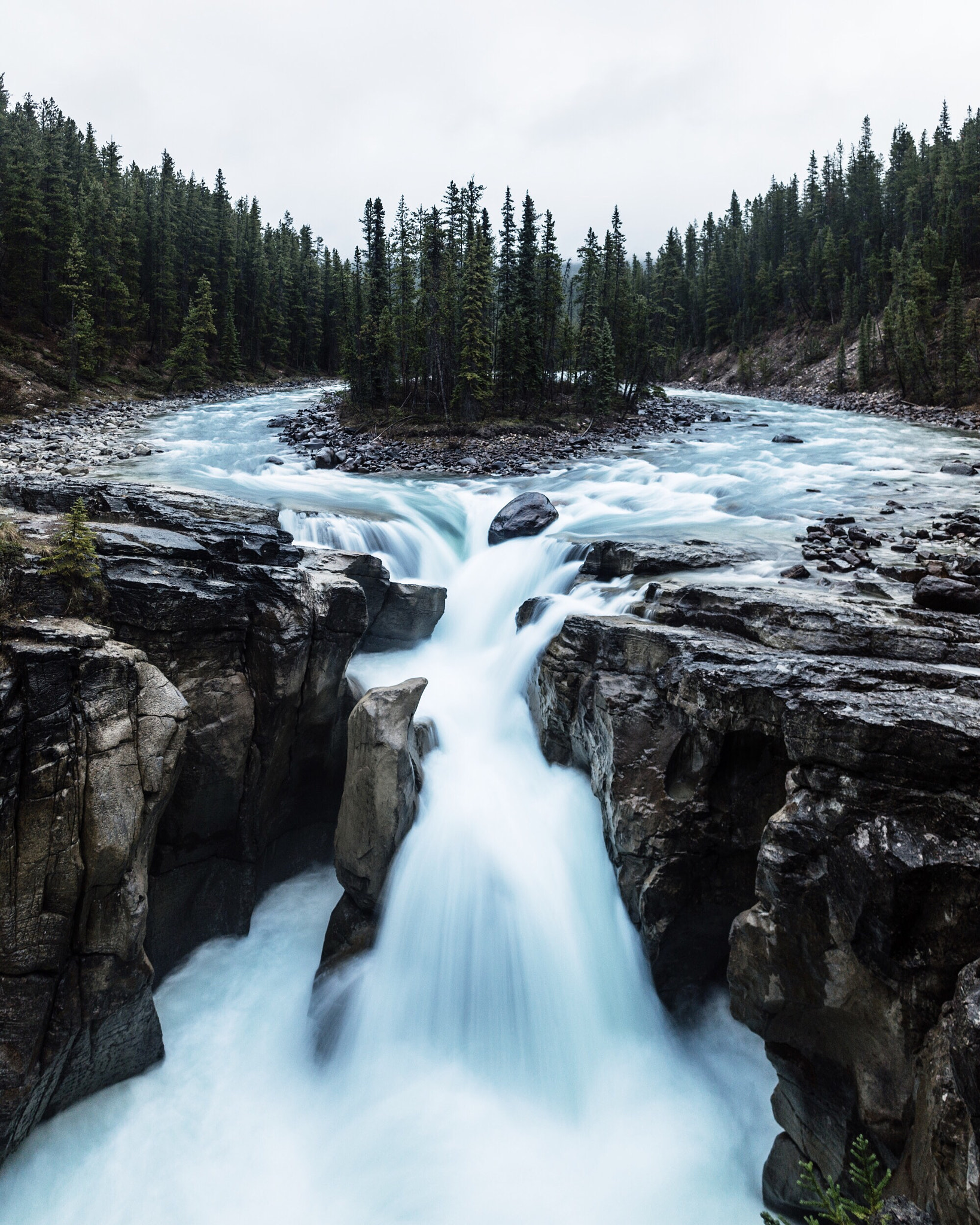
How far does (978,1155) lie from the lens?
3.19 meters

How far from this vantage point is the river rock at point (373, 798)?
769 cm

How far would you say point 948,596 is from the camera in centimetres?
791

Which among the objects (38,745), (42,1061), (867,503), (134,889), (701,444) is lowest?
(42,1061)

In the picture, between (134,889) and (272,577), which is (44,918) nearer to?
(134,889)

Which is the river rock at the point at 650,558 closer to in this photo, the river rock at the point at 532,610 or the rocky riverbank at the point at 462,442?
the river rock at the point at 532,610

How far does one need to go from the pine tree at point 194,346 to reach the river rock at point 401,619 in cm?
4928

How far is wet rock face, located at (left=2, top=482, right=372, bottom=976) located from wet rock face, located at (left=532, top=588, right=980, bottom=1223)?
4.00 metres

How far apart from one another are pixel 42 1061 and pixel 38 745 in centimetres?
274

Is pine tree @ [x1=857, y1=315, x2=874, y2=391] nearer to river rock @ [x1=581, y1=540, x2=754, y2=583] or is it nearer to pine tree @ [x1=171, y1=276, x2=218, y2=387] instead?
river rock @ [x1=581, y1=540, x2=754, y2=583]

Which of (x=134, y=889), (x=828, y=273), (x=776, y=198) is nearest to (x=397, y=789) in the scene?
(x=134, y=889)

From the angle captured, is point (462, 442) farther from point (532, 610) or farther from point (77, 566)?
point (77, 566)

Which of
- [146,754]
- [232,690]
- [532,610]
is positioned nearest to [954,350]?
[532,610]

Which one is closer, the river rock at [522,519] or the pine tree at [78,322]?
the river rock at [522,519]

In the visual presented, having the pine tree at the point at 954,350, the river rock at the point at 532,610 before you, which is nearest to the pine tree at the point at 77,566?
the river rock at the point at 532,610
